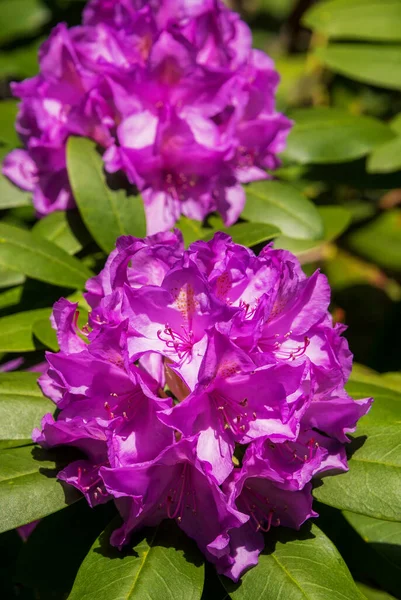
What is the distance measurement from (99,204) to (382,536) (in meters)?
0.87

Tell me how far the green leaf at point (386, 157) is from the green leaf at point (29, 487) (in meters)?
1.11

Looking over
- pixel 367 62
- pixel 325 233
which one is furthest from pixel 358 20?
pixel 325 233

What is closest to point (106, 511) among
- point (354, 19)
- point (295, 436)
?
point (295, 436)

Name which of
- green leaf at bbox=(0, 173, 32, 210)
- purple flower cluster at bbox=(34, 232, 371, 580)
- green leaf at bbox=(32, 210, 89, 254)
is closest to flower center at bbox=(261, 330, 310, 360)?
purple flower cluster at bbox=(34, 232, 371, 580)

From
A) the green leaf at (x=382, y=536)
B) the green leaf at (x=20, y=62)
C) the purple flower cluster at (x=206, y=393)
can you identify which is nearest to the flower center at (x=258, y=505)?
the purple flower cluster at (x=206, y=393)

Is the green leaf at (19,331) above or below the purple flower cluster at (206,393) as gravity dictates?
below

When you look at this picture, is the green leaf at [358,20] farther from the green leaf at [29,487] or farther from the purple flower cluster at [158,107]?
the green leaf at [29,487]

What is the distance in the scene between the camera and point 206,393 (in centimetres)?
121

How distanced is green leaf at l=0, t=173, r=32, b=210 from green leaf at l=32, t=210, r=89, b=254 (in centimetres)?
10

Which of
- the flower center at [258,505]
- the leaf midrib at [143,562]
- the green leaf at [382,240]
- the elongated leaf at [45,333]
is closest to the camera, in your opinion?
the leaf midrib at [143,562]

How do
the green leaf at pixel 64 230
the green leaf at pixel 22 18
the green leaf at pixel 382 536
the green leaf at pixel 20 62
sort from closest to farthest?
the green leaf at pixel 382 536 → the green leaf at pixel 64 230 → the green leaf at pixel 20 62 → the green leaf at pixel 22 18

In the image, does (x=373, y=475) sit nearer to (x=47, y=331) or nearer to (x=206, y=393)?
(x=206, y=393)

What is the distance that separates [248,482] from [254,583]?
0.51ft

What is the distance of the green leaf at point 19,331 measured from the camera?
4.74ft
